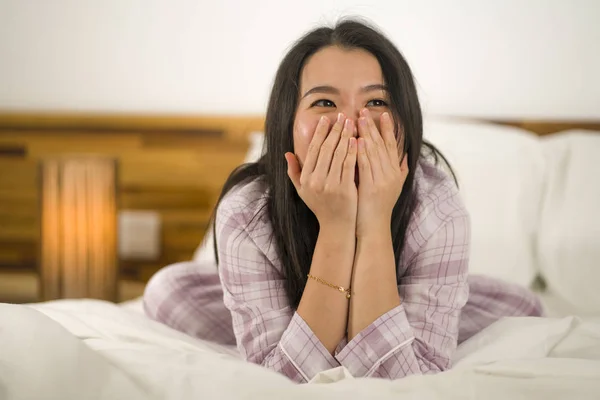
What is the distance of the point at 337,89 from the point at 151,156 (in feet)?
4.56

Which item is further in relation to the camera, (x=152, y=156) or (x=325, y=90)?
(x=152, y=156)

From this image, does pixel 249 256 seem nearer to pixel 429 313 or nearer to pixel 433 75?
pixel 429 313

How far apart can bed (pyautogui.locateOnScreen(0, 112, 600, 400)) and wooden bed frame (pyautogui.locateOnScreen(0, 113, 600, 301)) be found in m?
0.01

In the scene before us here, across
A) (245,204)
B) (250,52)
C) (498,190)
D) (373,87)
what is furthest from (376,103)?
(250,52)

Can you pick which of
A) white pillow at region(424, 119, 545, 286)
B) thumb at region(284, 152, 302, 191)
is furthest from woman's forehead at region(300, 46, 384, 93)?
white pillow at region(424, 119, 545, 286)

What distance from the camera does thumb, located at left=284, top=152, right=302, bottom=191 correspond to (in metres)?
1.12

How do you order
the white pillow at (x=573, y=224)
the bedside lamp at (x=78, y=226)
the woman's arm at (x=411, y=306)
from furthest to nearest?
the bedside lamp at (x=78, y=226) < the white pillow at (x=573, y=224) < the woman's arm at (x=411, y=306)

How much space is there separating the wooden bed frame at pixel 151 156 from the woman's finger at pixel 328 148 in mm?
1238

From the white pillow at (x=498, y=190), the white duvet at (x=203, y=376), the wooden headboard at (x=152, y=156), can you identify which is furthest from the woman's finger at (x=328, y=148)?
the wooden headboard at (x=152, y=156)

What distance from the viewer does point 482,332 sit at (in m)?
1.23

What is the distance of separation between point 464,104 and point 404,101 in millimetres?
1143

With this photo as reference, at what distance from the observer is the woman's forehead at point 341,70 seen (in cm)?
108

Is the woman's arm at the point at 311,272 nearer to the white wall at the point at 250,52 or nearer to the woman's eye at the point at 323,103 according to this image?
the woman's eye at the point at 323,103

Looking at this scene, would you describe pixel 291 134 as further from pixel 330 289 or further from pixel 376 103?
pixel 330 289
